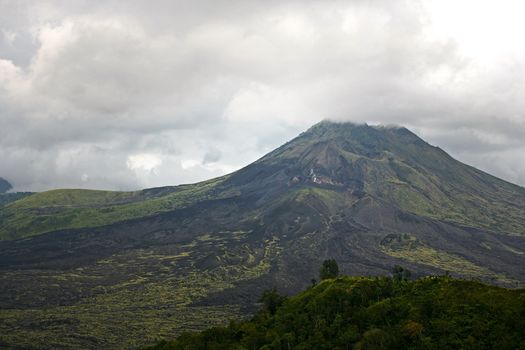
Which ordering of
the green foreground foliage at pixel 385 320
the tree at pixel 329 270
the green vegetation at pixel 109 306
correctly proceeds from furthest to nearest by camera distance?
the green vegetation at pixel 109 306 < the tree at pixel 329 270 < the green foreground foliage at pixel 385 320

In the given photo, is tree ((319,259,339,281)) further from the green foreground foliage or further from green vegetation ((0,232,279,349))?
green vegetation ((0,232,279,349))

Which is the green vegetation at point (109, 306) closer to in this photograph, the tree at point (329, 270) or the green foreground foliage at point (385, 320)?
the tree at point (329, 270)

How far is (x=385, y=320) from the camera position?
190 ft

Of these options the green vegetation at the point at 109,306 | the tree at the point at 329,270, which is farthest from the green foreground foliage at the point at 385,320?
the green vegetation at the point at 109,306

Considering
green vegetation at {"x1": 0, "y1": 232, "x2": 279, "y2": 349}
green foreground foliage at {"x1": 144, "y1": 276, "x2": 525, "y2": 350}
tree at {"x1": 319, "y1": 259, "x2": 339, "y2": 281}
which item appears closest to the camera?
green foreground foliage at {"x1": 144, "y1": 276, "x2": 525, "y2": 350}

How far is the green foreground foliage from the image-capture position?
163 ft

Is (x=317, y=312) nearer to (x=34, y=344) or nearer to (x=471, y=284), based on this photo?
(x=471, y=284)

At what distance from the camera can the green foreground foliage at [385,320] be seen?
49781 mm

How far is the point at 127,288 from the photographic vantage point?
169 m

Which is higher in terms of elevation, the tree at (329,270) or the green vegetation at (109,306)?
the tree at (329,270)

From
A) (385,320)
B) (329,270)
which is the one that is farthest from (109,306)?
(385,320)

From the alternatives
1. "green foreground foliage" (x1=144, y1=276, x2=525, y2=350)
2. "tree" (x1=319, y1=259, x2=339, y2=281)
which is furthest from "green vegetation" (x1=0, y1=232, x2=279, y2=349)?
"green foreground foliage" (x1=144, y1=276, x2=525, y2=350)

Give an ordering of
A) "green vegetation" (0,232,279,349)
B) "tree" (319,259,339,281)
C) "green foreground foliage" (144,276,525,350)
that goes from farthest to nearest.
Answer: "green vegetation" (0,232,279,349), "tree" (319,259,339,281), "green foreground foliage" (144,276,525,350)

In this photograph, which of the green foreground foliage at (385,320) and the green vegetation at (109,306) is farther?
the green vegetation at (109,306)
